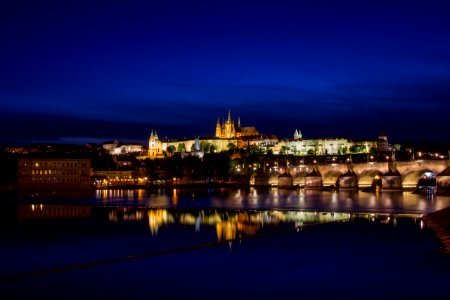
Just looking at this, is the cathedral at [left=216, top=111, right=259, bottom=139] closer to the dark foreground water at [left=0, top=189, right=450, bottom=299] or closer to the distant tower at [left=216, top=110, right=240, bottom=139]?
the distant tower at [left=216, top=110, right=240, bottom=139]

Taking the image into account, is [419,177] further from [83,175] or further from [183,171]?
[183,171]

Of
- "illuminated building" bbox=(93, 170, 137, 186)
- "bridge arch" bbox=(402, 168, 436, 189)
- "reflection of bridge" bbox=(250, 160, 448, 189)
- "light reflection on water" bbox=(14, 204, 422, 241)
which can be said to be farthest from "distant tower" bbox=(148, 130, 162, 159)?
"light reflection on water" bbox=(14, 204, 422, 241)

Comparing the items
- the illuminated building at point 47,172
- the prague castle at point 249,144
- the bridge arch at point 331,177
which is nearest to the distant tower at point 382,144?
the prague castle at point 249,144

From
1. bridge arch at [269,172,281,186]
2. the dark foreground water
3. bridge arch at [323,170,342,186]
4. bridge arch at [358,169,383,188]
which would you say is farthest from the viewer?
bridge arch at [269,172,281,186]

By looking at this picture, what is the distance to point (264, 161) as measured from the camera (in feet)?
363

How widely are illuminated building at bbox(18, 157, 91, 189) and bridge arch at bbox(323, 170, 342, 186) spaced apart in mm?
31045

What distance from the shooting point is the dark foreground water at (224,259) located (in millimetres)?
15125

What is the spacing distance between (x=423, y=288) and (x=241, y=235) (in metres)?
11.0

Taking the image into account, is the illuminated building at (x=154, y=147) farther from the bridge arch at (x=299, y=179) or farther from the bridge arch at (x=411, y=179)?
the bridge arch at (x=411, y=179)

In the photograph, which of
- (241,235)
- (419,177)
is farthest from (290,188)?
(241,235)

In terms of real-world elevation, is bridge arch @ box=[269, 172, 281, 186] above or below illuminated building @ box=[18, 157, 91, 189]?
below

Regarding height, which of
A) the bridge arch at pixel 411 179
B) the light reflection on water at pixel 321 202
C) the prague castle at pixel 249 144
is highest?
the prague castle at pixel 249 144

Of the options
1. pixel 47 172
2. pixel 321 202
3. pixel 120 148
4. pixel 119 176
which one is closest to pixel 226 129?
pixel 120 148

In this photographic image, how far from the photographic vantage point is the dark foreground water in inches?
Answer: 595
